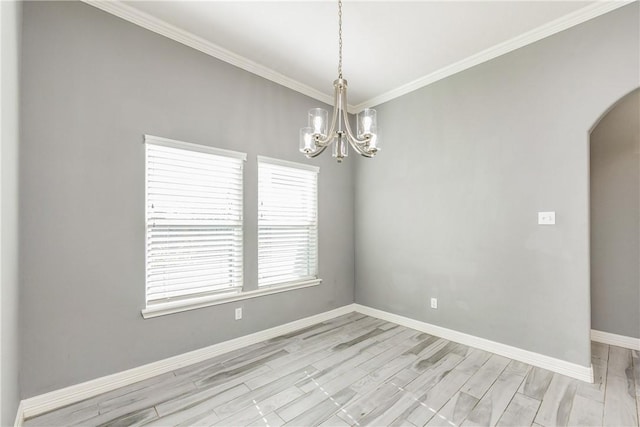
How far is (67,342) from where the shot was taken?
214cm

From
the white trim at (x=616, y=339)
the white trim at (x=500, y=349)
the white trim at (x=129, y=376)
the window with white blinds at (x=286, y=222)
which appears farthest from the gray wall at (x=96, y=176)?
the white trim at (x=616, y=339)

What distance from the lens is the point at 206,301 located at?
2.83 meters

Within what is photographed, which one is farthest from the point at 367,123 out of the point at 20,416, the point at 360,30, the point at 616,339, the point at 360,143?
the point at 616,339

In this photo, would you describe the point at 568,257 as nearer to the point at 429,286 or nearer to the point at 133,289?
the point at 429,286

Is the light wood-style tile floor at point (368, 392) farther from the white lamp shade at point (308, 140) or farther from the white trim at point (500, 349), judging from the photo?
the white lamp shade at point (308, 140)

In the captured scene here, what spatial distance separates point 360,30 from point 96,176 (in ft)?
8.60

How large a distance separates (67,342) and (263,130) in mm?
2587

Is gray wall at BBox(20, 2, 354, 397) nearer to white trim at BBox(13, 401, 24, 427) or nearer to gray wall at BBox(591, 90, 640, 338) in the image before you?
white trim at BBox(13, 401, 24, 427)

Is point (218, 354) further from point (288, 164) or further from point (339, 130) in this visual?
point (339, 130)

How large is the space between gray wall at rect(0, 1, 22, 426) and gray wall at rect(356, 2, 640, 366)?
3575mm

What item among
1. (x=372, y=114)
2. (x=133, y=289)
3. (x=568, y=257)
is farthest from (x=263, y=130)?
(x=568, y=257)

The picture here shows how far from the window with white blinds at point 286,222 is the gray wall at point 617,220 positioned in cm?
326

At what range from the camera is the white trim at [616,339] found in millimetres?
2990

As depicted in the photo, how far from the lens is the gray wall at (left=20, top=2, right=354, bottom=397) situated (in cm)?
205
